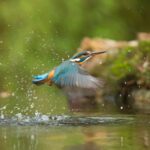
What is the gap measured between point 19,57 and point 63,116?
6.06 metres

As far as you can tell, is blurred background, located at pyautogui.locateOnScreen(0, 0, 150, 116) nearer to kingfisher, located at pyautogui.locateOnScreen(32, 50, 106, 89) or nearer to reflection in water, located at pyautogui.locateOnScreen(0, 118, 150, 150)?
kingfisher, located at pyautogui.locateOnScreen(32, 50, 106, 89)

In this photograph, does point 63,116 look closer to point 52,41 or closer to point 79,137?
point 79,137

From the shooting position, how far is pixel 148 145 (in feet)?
24.4

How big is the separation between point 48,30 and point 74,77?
789cm

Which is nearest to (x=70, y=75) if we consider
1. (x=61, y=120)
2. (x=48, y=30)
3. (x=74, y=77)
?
(x=74, y=77)

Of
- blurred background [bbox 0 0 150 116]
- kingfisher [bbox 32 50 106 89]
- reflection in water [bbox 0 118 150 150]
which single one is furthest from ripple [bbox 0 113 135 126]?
blurred background [bbox 0 0 150 116]

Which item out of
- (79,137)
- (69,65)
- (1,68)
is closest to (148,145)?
(79,137)

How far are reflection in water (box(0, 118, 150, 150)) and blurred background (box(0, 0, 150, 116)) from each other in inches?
172

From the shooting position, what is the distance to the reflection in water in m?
7.54

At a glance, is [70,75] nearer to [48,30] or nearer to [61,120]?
[61,120]

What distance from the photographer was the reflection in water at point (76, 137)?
7543mm

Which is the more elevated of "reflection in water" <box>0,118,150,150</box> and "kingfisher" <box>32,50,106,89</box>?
"kingfisher" <box>32,50,106,89</box>

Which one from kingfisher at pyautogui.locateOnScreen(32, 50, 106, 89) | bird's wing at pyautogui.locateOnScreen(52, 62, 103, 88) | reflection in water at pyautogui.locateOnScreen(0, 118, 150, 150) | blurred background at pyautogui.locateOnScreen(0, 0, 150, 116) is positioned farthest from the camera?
blurred background at pyautogui.locateOnScreen(0, 0, 150, 116)

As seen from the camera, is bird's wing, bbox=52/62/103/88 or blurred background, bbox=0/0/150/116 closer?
bird's wing, bbox=52/62/103/88
